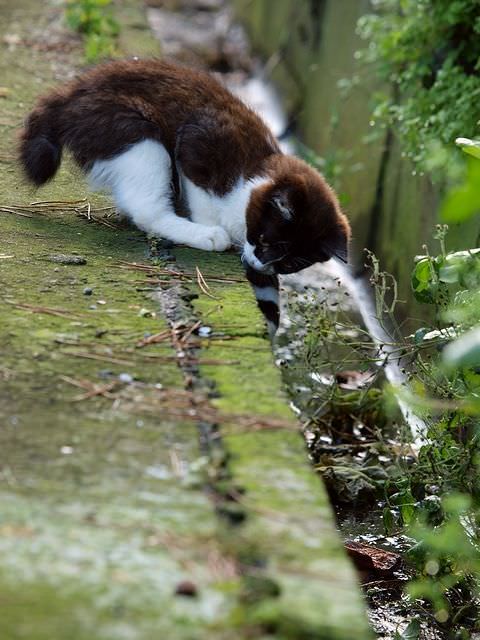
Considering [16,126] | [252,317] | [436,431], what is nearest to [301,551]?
[252,317]

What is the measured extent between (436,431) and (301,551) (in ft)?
5.06

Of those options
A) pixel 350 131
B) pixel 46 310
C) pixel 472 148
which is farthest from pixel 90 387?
pixel 350 131

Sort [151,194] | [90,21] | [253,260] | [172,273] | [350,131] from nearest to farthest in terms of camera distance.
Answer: [172,273] → [253,260] → [151,194] → [350,131] → [90,21]

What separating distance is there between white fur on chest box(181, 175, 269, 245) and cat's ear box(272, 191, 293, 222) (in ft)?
0.60

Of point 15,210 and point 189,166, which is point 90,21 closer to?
point 15,210

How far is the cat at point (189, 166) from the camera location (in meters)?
3.92

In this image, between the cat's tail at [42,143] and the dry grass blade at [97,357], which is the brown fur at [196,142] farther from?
the dry grass blade at [97,357]

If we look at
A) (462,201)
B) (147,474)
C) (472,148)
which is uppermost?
(462,201)

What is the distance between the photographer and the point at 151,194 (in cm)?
401

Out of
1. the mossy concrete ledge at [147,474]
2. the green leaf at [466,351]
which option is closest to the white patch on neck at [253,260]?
the mossy concrete ledge at [147,474]

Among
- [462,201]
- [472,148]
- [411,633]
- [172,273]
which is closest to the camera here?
[462,201]

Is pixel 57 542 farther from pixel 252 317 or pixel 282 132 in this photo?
pixel 282 132

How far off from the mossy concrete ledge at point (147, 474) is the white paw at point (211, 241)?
30 cm

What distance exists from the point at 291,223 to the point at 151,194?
0.53m
